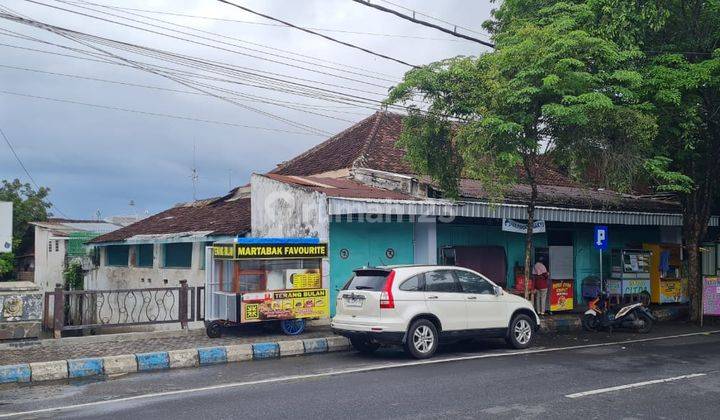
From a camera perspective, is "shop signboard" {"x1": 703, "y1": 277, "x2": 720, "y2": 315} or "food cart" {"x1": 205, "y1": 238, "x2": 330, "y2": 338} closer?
"food cart" {"x1": 205, "y1": 238, "x2": 330, "y2": 338}

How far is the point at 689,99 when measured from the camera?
15188mm

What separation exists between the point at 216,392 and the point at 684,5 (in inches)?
557

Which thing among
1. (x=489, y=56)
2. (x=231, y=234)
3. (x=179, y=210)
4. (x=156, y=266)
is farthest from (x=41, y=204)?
(x=489, y=56)

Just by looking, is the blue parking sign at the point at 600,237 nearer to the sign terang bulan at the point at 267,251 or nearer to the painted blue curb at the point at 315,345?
the sign terang bulan at the point at 267,251

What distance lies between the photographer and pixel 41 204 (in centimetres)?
3953

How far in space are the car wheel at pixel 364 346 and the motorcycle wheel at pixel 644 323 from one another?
675 centimetres

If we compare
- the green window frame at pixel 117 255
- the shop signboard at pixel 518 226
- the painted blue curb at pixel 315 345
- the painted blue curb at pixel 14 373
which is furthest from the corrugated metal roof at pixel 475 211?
the green window frame at pixel 117 255

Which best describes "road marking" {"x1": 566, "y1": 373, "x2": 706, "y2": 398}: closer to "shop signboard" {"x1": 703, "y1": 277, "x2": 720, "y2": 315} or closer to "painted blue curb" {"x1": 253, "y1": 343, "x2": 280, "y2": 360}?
"painted blue curb" {"x1": 253, "y1": 343, "x2": 280, "y2": 360}

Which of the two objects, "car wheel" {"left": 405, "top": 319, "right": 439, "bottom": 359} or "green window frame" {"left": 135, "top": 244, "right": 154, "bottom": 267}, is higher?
"green window frame" {"left": 135, "top": 244, "right": 154, "bottom": 267}

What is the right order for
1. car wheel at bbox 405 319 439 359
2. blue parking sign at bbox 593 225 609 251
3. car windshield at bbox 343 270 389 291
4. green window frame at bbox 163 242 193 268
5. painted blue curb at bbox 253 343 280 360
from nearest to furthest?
car wheel at bbox 405 319 439 359
car windshield at bbox 343 270 389 291
painted blue curb at bbox 253 343 280 360
blue parking sign at bbox 593 225 609 251
green window frame at bbox 163 242 193 268

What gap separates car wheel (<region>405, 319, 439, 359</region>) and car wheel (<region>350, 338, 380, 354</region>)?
111 centimetres

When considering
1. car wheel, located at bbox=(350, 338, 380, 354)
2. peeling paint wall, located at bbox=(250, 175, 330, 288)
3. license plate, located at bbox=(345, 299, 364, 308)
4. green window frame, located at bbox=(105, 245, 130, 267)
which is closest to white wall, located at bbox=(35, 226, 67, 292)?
green window frame, located at bbox=(105, 245, 130, 267)

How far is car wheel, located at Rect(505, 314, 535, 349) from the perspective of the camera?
12.3m

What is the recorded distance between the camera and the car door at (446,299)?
1136 centimetres
